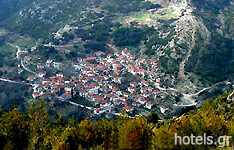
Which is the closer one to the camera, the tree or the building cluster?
the tree

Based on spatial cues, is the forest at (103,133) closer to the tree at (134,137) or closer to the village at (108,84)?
the tree at (134,137)

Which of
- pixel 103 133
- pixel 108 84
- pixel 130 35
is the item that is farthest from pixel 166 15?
pixel 103 133

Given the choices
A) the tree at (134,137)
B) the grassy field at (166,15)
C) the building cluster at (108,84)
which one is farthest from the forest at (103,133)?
the grassy field at (166,15)

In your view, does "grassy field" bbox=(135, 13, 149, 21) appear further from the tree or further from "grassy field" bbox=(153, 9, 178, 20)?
the tree

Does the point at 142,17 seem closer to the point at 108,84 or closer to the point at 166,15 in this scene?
the point at 166,15

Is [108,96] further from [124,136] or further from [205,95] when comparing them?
[124,136]

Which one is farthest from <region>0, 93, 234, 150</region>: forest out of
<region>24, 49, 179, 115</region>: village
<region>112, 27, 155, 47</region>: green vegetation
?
<region>112, 27, 155, 47</region>: green vegetation

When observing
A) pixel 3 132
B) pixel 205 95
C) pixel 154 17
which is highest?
pixel 3 132

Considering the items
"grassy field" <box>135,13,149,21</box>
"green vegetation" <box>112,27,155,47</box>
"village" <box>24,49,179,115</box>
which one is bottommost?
"village" <box>24,49,179,115</box>

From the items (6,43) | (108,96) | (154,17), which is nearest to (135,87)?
(108,96)
